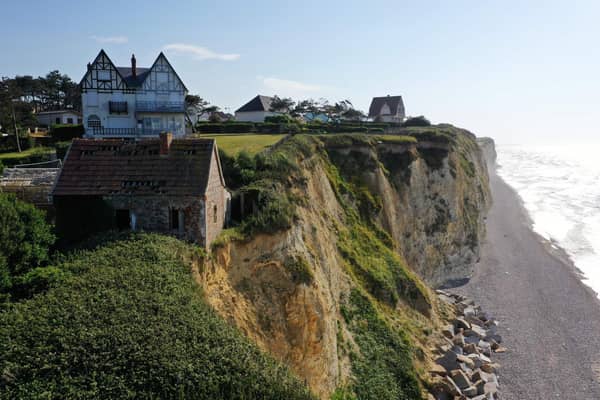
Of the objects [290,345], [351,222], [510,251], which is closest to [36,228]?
[290,345]

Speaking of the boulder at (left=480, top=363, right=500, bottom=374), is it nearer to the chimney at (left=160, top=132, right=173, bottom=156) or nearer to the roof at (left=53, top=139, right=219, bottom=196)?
the roof at (left=53, top=139, right=219, bottom=196)

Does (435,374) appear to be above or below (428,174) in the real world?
below

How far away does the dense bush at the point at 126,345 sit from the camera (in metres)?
10.9

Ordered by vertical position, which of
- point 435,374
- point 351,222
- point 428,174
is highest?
point 428,174

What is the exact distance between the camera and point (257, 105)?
2744 inches

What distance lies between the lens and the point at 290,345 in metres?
19.6

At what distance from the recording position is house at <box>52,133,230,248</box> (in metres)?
18.1

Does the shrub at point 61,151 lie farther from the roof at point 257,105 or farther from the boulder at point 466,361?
the roof at point 257,105

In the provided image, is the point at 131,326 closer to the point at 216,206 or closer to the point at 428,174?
the point at 216,206

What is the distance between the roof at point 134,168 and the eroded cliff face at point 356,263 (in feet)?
12.1

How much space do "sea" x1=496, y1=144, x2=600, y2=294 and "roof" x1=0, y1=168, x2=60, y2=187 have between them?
1837 inches

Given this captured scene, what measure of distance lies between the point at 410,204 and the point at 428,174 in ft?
18.8

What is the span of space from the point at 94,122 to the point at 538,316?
4131 centimetres

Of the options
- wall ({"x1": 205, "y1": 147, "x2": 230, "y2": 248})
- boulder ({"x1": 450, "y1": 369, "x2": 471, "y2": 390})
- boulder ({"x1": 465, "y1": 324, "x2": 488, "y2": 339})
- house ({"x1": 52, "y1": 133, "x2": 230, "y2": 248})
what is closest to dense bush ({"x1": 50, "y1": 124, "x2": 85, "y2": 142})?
house ({"x1": 52, "y1": 133, "x2": 230, "y2": 248})
